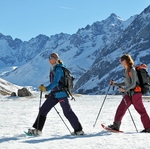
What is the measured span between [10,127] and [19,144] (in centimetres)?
358

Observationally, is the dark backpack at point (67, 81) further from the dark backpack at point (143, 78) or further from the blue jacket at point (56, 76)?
the dark backpack at point (143, 78)

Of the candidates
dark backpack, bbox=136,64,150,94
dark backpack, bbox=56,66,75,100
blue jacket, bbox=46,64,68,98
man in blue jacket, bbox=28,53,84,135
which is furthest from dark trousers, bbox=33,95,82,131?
dark backpack, bbox=136,64,150,94

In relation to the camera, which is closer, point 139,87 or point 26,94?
point 139,87

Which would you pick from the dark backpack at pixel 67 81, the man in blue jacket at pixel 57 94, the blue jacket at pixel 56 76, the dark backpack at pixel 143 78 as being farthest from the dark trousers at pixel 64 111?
the dark backpack at pixel 143 78

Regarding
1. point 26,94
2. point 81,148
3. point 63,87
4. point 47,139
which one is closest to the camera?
point 81,148

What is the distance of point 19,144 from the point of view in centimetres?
731

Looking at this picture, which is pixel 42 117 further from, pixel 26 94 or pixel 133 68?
pixel 26 94

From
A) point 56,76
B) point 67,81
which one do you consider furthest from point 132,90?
point 56,76

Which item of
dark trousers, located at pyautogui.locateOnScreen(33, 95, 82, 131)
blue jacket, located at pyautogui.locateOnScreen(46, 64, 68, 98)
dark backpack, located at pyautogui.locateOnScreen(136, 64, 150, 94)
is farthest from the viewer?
dark backpack, located at pyautogui.locateOnScreen(136, 64, 150, 94)

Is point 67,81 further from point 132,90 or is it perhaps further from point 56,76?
point 132,90

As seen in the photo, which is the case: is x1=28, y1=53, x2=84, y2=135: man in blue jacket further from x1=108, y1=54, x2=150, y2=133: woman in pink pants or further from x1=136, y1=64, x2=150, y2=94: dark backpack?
x1=136, y1=64, x2=150, y2=94: dark backpack

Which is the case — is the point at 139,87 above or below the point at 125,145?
above

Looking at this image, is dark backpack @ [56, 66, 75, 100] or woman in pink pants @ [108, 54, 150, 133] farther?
woman in pink pants @ [108, 54, 150, 133]

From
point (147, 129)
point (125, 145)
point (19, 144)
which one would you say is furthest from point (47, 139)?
point (147, 129)
